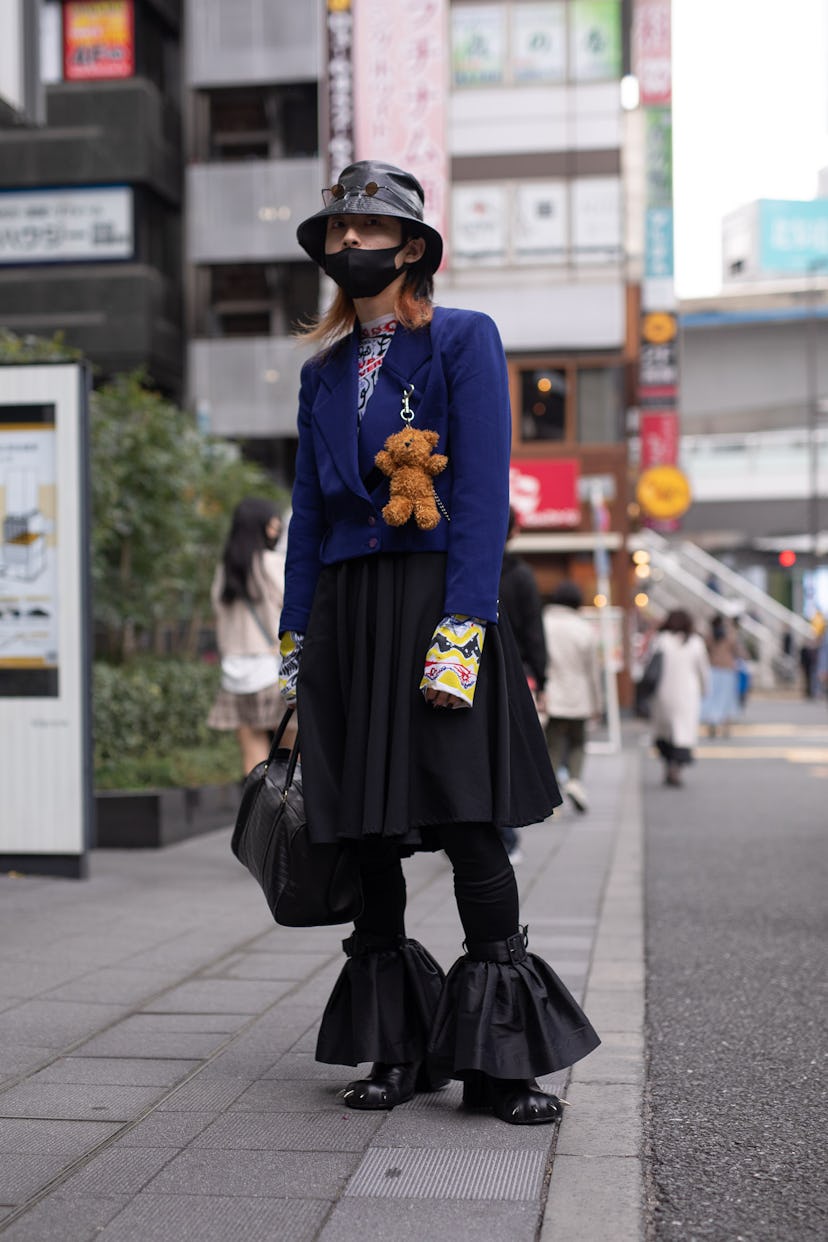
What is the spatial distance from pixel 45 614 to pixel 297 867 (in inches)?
169

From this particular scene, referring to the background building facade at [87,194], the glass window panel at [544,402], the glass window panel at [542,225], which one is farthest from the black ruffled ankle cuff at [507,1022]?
the glass window panel at [542,225]

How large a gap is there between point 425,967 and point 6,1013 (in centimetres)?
150

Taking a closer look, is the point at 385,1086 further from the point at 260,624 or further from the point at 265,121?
the point at 265,121

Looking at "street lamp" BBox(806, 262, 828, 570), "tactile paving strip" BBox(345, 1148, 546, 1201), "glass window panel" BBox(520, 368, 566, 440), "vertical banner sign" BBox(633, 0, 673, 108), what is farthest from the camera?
"street lamp" BBox(806, 262, 828, 570)

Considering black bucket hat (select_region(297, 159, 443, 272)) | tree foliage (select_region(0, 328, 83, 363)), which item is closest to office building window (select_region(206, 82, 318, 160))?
tree foliage (select_region(0, 328, 83, 363))

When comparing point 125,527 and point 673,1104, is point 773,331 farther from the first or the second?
point 673,1104

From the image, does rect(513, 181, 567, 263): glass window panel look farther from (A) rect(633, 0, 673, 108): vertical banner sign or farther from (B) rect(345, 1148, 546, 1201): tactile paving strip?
(B) rect(345, 1148, 546, 1201): tactile paving strip

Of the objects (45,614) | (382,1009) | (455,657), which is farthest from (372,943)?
(45,614)

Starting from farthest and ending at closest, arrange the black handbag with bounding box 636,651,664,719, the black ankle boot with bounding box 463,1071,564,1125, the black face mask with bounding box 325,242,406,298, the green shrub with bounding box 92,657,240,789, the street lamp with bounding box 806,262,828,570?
the street lamp with bounding box 806,262,828,570
the black handbag with bounding box 636,651,664,719
the green shrub with bounding box 92,657,240,789
the black face mask with bounding box 325,242,406,298
the black ankle boot with bounding box 463,1071,564,1125

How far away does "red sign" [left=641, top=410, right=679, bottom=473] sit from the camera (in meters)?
29.9

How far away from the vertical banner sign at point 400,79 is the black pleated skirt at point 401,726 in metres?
9.63

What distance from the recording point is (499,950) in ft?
11.3

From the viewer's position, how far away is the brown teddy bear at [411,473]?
3404 millimetres

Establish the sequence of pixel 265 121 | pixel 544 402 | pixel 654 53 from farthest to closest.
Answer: pixel 265 121 < pixel 544 402 < pixel 654 53
